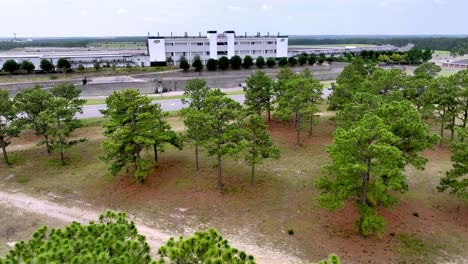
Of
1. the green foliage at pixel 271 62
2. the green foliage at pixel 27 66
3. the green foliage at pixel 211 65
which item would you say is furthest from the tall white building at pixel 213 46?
the green foliage at pixel 27 66

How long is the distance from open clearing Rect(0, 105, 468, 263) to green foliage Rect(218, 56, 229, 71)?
35.6 metres

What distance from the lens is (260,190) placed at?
18656 millimetres

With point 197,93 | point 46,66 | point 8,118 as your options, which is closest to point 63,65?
point 46,66

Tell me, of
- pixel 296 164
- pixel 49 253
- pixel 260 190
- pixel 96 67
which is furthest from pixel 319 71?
pixel 49 253

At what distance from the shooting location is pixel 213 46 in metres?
68.5

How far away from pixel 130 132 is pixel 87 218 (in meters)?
4.50

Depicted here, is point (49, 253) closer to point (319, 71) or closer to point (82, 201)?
point (82, 201)

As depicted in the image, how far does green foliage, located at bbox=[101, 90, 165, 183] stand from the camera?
1786 cm

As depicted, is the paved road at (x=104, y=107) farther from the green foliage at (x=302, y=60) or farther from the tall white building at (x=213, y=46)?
the tall white building at (x=213, y=46)

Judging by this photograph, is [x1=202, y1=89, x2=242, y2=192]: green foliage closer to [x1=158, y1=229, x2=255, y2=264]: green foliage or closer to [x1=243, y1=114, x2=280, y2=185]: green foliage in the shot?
[x1=243, y1=114, x2=280, y2=185]: green foliage

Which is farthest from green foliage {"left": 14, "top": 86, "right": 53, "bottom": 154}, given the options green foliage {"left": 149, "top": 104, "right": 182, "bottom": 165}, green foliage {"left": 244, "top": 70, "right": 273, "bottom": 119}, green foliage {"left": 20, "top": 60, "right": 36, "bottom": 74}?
green foliage {"left": 20, "top": 60, "right": 36, "bottom": 74}

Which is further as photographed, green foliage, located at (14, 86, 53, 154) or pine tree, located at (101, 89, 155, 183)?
green foliage, located at (14, 86, 53, 154)

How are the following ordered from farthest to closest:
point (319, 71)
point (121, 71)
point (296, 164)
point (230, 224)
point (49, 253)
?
point (319, 71) → point (121, 71) → point (296, 164) → point (230, 224) → point (49, 253)

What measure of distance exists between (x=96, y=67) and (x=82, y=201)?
4323cm
